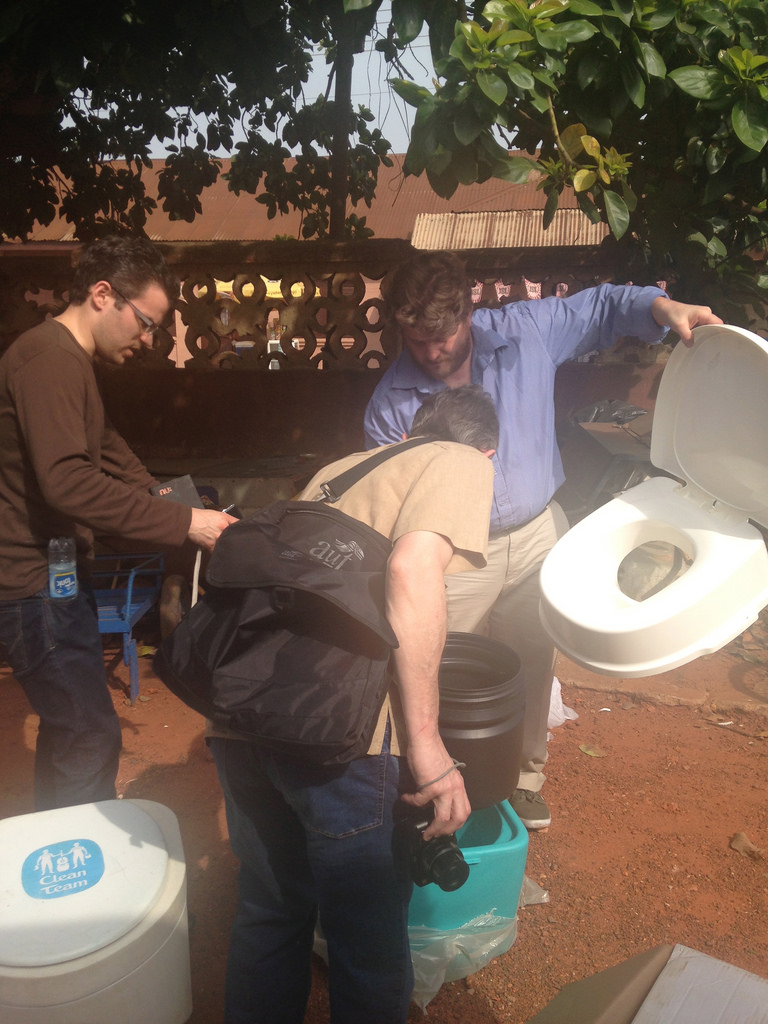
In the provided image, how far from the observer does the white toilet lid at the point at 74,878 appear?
5.75ft

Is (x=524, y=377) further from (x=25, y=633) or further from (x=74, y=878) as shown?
(x=74, y=878)

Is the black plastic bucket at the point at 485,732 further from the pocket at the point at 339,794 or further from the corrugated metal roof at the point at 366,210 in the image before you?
the corrugated metal roof at the point at 366,210

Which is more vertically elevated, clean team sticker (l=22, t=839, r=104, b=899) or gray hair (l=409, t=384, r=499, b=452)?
gray hair (l=409, t=384, r=499, b=452)

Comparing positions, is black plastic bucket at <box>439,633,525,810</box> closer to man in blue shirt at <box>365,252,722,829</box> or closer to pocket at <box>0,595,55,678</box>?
man in blue shirt at <box>365,252,722,829</box>

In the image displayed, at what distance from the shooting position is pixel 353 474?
174 centimetres

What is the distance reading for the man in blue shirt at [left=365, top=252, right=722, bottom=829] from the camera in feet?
9.44

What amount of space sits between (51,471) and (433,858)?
4.85ft

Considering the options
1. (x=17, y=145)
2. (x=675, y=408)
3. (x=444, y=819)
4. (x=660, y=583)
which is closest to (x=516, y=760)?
(x=444, y=819)

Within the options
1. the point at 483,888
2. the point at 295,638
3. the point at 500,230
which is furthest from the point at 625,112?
the point at 483,888

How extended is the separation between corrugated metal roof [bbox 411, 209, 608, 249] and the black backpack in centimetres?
379

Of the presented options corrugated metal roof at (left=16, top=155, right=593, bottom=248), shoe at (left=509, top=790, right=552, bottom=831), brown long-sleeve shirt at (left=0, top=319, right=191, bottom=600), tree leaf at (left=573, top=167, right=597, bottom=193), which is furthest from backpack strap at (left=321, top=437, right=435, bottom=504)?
corrugated metal roof at (left=16, top=155, right=593, bottom=248)

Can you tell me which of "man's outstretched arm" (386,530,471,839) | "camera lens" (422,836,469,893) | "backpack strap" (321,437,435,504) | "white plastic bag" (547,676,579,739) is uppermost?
"backpack strap" (321,437,435,504)

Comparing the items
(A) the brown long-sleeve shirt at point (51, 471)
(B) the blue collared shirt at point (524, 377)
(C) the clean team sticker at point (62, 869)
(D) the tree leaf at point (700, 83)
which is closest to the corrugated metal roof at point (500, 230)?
(B) the blue collared shirt at point (524, 377)

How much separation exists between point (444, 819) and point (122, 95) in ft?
17.8
